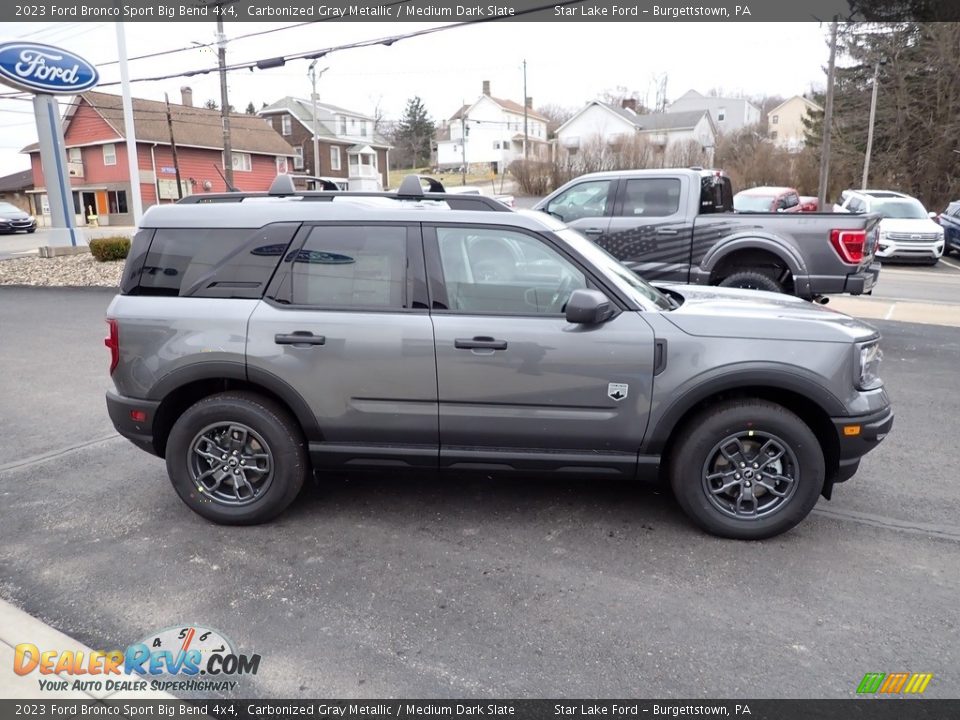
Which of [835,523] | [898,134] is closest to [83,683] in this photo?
[835,523]

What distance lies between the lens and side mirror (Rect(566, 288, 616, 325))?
11.9 ft

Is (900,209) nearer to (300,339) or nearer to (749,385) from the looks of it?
(749,385)

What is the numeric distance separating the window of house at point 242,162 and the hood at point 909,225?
41204 millimetres

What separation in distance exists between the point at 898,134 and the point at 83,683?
4149 cm

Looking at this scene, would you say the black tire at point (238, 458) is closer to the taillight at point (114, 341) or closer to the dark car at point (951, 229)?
the taillight at point (114, 341)

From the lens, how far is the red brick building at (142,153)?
42.9 m

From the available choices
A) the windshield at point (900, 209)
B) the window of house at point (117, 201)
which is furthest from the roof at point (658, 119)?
the windshield at point (900, 209)

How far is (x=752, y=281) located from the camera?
8.48 meters

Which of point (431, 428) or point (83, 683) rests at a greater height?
point (431, 428)

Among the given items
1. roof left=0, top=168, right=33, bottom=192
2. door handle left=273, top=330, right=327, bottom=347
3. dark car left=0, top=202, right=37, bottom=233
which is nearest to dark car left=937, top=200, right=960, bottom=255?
door handle left=273, top=330, right=327, bottom=347

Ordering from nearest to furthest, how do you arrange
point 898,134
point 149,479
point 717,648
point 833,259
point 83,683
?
point 83,683, point 717,648, point 149,479, point 833,259, point 898,134

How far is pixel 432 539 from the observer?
3928 mm

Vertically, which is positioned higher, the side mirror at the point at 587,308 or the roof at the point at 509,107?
the roof at the point at 509,107

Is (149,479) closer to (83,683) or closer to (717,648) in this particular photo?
(83,683)
